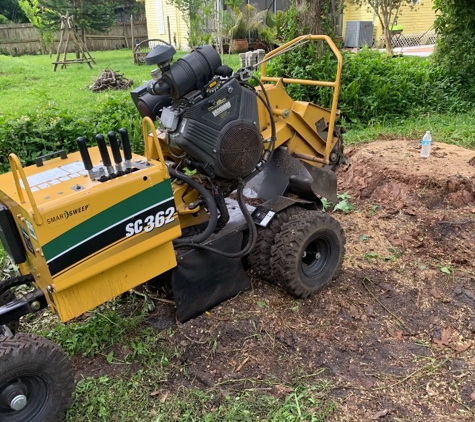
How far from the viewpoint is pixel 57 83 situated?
12812 mm

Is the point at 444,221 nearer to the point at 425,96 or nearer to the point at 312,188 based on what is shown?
Result: the point at 312,188

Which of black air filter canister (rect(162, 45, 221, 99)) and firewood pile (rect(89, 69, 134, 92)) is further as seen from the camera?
firewood pile (rect(89, 69, 134, 92))

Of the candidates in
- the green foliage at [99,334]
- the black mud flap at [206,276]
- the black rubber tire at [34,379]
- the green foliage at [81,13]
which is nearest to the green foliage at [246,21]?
the green foliage at [81,13]

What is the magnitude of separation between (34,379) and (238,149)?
182 cm

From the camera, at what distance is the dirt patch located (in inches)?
113

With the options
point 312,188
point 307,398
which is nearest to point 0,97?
point 312,188

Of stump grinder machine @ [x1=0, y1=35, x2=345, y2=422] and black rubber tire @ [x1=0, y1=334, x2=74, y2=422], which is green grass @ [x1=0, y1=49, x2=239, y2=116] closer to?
stump grinder machine @ [x1=0, y1=35, x2=345, y2=422]

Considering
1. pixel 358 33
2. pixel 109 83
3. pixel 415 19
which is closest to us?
pixel 109 83

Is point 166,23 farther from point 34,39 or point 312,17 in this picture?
point 312,17

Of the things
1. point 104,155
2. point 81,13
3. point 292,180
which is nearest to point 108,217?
point 104,155

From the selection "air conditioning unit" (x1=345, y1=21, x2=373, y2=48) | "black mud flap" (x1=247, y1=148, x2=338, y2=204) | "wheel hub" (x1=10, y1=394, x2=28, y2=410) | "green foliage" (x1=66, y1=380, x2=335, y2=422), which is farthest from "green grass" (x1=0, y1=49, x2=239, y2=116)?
"air conditioning unit" (x1=345, y1=21, x2=373, y2=48)

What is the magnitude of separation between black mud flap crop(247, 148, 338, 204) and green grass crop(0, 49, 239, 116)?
3541 millimetres

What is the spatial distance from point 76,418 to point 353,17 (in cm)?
2202

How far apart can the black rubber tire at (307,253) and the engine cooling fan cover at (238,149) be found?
1.89 feet
